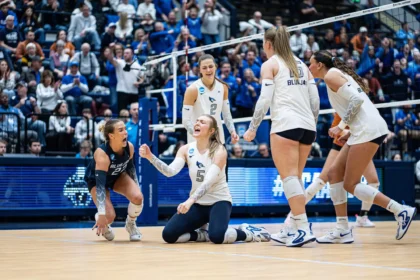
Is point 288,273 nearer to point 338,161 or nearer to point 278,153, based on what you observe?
point 278,153

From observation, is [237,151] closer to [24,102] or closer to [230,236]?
[24,102]

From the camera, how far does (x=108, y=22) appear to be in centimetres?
1827

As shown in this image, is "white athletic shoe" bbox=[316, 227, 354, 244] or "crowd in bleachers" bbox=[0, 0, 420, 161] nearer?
"white athletic shoe" bbox=[316, 227, 354, 244]

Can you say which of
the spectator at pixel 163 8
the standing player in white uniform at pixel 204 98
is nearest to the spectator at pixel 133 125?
the standing player in white uniform at pixel 204 98

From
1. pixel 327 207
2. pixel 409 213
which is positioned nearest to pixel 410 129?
pixel 327 207

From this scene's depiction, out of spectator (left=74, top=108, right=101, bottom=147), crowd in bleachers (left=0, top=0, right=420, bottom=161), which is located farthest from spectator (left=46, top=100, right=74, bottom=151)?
spectator (left=74, top=108, right=101, bottom=147)

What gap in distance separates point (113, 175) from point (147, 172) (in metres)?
3.20

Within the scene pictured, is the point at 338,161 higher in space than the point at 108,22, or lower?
lower

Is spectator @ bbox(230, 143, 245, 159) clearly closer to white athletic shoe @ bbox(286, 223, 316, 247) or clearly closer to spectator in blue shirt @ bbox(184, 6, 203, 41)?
spectator in blue shirt @ bbox(184, 6, 203, 41)

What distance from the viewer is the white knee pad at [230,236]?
744 centimetres

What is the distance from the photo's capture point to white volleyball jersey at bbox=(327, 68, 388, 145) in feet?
24.2

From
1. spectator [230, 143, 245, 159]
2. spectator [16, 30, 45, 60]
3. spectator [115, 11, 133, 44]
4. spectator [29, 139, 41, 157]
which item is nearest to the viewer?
spectator [29, 139, 41, 157]

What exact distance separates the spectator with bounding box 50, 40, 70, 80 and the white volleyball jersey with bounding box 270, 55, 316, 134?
9476 millimetres

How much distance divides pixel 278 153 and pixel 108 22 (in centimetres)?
1204
